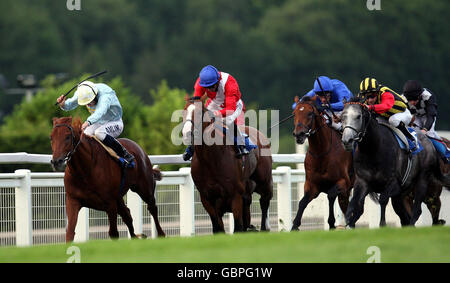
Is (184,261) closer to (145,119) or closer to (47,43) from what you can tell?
(145,119)

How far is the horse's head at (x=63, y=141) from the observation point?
31.2 ft

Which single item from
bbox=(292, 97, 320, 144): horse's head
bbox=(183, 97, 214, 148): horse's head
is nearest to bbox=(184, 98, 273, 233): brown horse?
bbox=(183, 97, 214, 148): horse's head

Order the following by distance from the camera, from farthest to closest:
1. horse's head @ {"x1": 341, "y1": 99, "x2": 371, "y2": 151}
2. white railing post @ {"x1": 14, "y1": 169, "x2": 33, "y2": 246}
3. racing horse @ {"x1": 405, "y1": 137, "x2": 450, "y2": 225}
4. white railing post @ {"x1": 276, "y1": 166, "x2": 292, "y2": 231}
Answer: white railing post @ {"x1": 276, "y1": 166, "x2": 292, "y2": 231}
racing horse @ {"x1": 405, "y1": 137, "x2": 450, "y2": 225}
white railing post @ {"x1": 14, "y1": 169, "x2": 33, "y2": 246}
horse's head @ {"x1": 341, "y1": 99, "x2": 371, "y2": 151}

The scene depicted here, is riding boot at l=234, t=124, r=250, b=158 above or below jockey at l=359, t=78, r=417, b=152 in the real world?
below

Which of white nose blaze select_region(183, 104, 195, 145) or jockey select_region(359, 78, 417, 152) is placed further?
jockey select_region(359, 78, 417, 152)

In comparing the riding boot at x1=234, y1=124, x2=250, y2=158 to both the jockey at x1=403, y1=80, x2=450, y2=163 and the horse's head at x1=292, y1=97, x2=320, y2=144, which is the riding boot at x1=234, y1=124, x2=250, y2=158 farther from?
the jockey at x1=403, y1=80, x2=450, y2=163

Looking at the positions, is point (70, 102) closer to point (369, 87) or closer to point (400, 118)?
point (369, 87)

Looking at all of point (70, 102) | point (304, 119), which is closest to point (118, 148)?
point (70, 102)

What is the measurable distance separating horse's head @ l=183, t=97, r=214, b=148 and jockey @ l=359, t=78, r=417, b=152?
197cm

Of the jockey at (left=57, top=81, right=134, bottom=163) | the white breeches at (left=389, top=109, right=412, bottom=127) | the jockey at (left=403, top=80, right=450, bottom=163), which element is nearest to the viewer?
the jockey at (left=57, top=81, right=134, bottom=163)

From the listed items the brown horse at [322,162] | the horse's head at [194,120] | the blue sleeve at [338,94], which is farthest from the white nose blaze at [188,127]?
the blue sleeve at [338,94]

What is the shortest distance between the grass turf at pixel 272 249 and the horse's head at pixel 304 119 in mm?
2184

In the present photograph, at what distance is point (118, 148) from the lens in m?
10.5

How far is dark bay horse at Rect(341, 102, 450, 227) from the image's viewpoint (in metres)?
10.1
